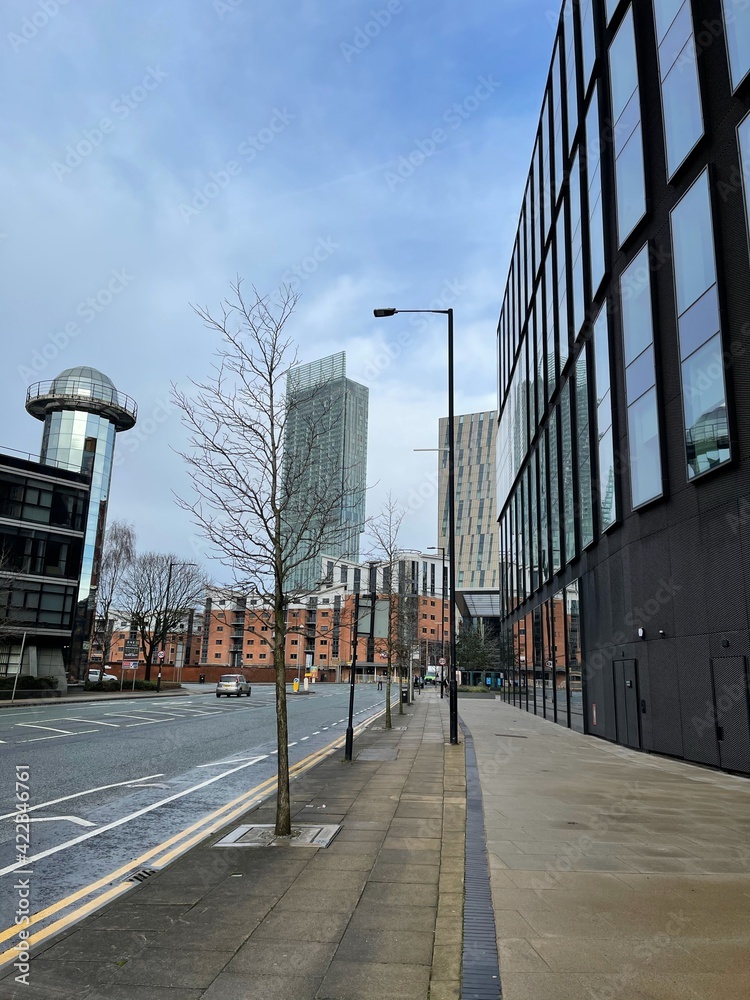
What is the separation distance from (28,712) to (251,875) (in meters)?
26.6

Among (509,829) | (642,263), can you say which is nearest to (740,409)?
(642,263)

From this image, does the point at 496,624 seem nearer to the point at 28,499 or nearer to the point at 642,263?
the point at 28,499

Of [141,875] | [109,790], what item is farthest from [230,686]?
[141,875]

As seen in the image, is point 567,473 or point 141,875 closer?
point 141,875

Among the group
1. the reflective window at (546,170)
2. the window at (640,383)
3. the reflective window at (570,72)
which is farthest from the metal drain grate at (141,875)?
the reflective window at (546,170)

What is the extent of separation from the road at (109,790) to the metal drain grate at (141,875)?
0.45 ft

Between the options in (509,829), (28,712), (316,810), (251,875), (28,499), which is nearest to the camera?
(251,875)

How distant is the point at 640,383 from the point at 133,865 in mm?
15419

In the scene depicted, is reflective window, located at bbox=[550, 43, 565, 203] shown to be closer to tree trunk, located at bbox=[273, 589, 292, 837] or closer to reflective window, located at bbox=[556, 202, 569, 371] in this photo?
reflective window, located at bbox=[556, 202, 569, 371]

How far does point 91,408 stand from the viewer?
56969mm

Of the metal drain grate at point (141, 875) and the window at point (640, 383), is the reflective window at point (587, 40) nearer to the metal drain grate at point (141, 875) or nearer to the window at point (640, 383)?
the window at point (640, 383)

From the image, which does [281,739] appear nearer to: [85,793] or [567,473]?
[85,793]

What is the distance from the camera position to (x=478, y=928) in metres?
5.27

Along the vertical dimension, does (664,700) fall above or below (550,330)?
below
